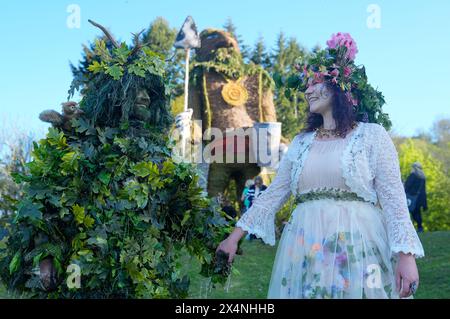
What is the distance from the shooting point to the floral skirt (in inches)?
101

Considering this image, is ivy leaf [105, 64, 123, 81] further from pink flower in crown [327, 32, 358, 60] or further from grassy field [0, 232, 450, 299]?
grassy field [0, 232, 450, 299]

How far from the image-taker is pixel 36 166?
10.3 ft

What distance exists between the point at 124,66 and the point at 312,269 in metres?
1.72

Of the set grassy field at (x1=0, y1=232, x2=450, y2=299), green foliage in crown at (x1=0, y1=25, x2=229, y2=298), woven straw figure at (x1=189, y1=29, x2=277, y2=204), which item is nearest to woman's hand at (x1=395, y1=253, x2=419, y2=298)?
green foliage in crown at (x1=0, y1=25, x2=229, y2=298)

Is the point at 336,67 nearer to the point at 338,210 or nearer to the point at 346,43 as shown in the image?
the point at 346,43

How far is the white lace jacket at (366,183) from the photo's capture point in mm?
2605

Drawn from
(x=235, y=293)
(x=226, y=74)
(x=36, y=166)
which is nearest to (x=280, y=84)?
(x=36, y=166)

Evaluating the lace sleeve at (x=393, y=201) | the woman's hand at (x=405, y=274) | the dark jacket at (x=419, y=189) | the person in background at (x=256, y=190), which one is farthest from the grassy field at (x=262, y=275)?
the woman's hand at (x=405, y=274)

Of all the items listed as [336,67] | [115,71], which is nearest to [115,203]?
[115,71]

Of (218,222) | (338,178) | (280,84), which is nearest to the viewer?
(338,178)

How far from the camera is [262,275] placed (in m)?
9.09

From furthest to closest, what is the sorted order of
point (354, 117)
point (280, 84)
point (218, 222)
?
point (280, 84) < point (218, 222) < point (354, 117)
